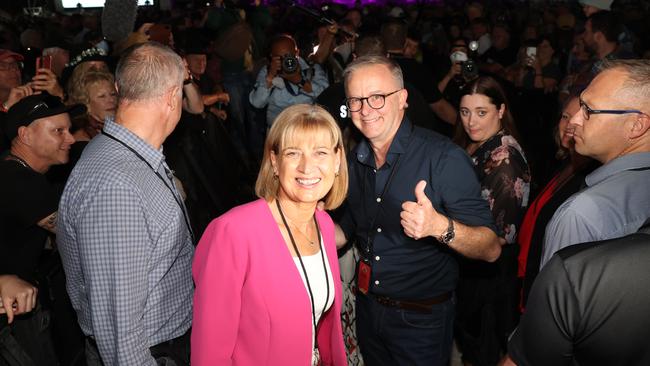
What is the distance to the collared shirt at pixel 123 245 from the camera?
173 cm

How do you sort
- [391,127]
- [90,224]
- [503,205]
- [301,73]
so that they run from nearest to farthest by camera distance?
[90,224] < [391,127] < [503,205] < [301,73]

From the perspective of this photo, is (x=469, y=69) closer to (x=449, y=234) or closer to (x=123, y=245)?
(x=449, y=234)

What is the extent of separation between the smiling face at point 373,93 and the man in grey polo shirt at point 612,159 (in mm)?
790

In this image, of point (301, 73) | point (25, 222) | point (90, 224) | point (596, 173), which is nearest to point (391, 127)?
point (596, 173)

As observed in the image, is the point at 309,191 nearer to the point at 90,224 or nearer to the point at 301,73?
→ the point at 90,224

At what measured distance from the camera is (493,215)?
117 inches

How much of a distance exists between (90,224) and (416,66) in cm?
353

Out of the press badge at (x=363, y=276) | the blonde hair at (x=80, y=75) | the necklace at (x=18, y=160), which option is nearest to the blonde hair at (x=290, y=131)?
the press badge at (x=363, y=276)

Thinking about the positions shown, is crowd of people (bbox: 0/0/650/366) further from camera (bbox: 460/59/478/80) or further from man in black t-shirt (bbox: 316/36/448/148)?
camera (bbox: 460/59/478/80)

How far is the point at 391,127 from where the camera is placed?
96.3 inches

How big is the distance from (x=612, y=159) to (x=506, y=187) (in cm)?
101

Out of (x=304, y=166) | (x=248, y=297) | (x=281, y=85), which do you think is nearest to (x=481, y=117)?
(x=304, y=166)

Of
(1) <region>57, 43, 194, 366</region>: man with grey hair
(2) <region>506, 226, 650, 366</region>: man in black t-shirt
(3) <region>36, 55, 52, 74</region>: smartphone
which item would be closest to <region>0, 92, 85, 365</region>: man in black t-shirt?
(1) <region>57, 43, 194, 366</region>: man with grey hair

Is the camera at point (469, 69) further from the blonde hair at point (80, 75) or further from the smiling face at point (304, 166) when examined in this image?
the smiling face at point (304, 166)
